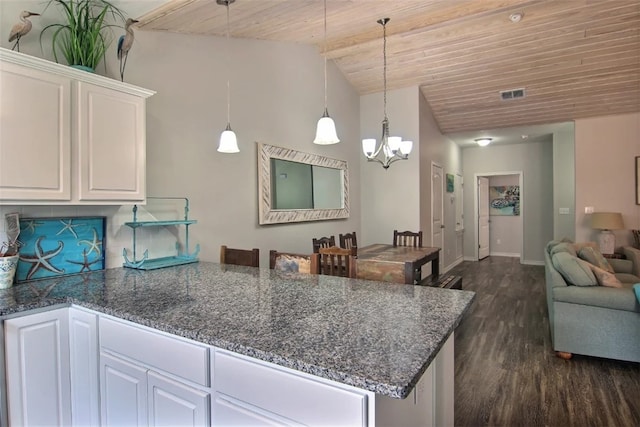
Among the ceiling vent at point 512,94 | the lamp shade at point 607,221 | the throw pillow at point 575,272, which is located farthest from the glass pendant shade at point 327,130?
the lamp shade at point 607,221

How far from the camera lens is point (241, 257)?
8.87 feet

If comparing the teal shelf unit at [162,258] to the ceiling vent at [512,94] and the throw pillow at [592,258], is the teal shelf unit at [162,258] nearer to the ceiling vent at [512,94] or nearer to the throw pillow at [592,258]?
the throw pillow at [592,258]

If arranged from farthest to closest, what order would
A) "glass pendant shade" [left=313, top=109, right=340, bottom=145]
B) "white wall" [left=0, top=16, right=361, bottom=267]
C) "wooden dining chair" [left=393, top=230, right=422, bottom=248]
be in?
"wooden dining chair" [left=393, top=230, right=422, bottom=248] → "white wall" [left=0, top=16, right=361, bottom=267] → "glass pendant shade" [left=313, top=109, right=340, bottom=145]

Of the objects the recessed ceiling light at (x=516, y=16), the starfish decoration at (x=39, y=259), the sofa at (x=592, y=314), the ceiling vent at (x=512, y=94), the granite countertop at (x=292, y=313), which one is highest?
the recessed ceiling light at (x=516, y=16)

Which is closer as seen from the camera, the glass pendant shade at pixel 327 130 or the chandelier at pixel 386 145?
the glass pendant shade at pixel 327 130

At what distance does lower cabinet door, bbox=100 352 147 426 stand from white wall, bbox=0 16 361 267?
0.97m

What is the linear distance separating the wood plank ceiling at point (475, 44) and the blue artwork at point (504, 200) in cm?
324

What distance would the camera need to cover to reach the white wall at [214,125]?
2.54 m

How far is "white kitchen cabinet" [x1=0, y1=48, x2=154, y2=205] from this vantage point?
166cm

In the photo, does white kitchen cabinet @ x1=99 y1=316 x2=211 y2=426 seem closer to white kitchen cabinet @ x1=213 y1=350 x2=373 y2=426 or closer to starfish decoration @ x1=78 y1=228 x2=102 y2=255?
white kitchen cabinet @ x1=213 y1=350 x2=373 y2=426

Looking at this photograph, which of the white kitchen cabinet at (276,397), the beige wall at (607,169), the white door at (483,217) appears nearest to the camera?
the white kitchen cabinet at (276,397)

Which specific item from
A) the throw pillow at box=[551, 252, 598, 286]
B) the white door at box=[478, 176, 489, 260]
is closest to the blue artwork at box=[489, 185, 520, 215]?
the white door at box=[478, 176, 489, 260]

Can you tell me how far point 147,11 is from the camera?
2.34m

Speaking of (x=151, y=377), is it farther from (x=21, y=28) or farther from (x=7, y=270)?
(x=21, y=28)
